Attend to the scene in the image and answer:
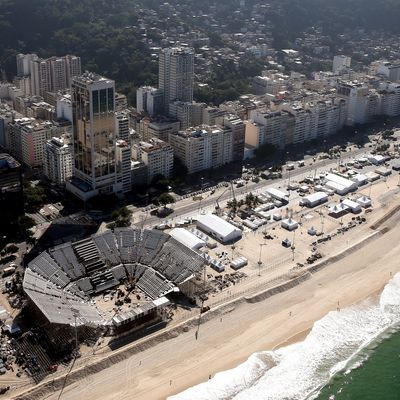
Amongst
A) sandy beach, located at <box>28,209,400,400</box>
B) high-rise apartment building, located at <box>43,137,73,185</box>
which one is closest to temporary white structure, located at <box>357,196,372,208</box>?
sandy beach, located at <box>28,209,400,400</box>

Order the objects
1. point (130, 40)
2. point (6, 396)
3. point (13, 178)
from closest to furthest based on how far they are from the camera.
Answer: point (6, 396)
point (13, 178)
point (130, 40)

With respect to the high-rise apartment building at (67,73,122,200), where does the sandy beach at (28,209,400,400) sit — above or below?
below

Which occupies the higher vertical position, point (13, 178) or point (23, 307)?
point (13, 178)

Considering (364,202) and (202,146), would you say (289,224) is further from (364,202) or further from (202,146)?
(202,146)

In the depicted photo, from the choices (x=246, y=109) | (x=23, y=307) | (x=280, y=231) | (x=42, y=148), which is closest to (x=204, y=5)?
(x=246, y=109)

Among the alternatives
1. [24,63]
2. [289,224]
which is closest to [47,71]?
[24,63]

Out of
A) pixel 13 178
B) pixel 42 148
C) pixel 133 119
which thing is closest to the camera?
pixel 13 178

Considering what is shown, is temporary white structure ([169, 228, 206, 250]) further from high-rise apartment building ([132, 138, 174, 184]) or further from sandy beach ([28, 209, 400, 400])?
high-rise apartment building ([132, 138, 174, 184])

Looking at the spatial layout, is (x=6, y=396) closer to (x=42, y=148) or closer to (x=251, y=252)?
(x=251, y=252)
